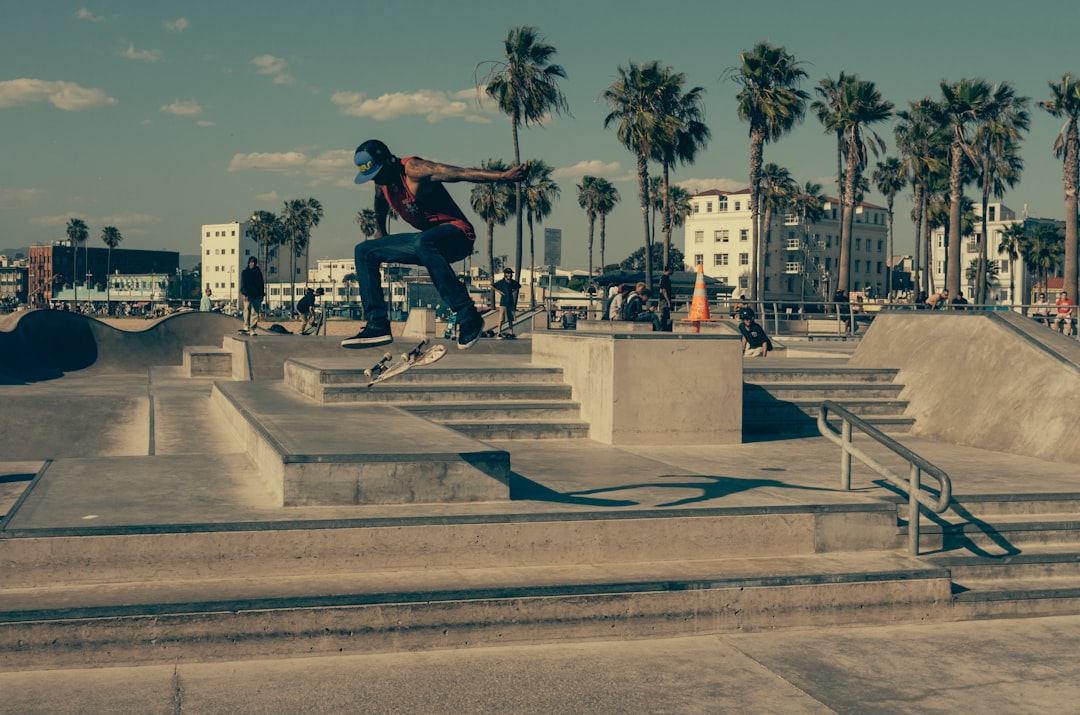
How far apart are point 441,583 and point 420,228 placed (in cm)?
247

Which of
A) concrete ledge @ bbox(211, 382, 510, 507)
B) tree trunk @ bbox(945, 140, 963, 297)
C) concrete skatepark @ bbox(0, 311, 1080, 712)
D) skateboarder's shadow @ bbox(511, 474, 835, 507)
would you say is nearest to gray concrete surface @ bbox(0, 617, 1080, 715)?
concrete skatepark @ bbox(0, 311, 1080, 712)

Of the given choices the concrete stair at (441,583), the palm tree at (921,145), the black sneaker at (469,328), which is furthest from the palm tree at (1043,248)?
the black sneaker at (469,328)

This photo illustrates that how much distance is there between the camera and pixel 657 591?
6.77 metres

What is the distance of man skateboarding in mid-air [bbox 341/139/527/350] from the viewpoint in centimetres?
701

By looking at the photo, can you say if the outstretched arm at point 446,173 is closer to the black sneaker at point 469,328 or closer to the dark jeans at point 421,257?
the dark jeans at point 421,257

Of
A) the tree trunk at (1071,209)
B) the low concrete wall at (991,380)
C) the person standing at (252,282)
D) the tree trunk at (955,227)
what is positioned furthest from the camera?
the tree trunk at (955,227)

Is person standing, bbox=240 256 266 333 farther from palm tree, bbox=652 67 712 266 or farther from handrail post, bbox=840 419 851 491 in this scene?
palm tree, bbox=652 67 712 266

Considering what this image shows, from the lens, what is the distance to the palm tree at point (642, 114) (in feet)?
169

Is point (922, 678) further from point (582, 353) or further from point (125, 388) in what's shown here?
point (125, 388)

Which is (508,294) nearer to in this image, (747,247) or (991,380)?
(991,380)

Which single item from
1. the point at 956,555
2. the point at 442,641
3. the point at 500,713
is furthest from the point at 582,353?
the point at 500,713

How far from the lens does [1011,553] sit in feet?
26.4

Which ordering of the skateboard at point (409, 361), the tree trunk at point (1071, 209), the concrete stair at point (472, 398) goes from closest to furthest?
the skateboard at point (409, 361) → the concrete stair at point (472, 398) → the tree trunk at point (1071, 209)

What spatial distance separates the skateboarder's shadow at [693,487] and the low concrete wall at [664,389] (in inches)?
108
